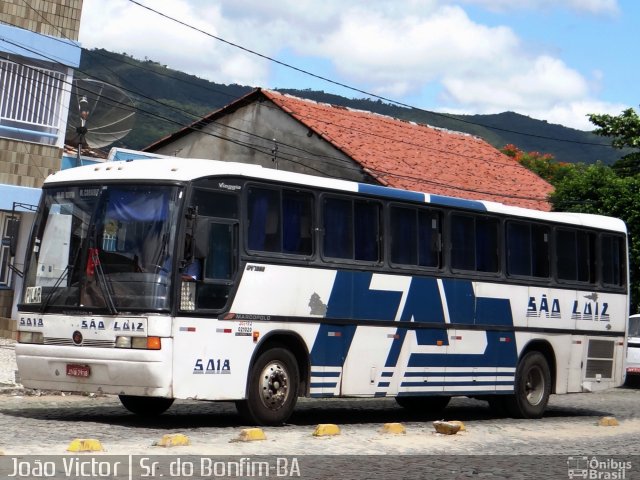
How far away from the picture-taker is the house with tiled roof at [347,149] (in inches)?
1487

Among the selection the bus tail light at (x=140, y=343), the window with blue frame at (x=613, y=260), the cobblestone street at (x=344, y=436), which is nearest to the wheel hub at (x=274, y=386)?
the cobblestone street at (x=344, y=436)

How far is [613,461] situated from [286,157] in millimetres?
27541

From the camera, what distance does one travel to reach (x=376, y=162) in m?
37.3

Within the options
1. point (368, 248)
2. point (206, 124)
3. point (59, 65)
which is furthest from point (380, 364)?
point (206, 124)

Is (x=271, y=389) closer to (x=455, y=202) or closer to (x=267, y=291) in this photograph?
(x=267, y=291)

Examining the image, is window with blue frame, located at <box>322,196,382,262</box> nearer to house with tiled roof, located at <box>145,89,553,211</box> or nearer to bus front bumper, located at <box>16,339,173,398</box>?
bus front bumper, located at <box>16,339,173,398</box>

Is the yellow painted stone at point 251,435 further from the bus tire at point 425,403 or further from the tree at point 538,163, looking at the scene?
the tree at point 538,163

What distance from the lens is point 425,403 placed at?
764 inches

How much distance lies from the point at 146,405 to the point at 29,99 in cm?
1389

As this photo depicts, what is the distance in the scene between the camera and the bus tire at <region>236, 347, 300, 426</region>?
14.3 metres

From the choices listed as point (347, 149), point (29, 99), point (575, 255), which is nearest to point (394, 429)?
point (575, 255)

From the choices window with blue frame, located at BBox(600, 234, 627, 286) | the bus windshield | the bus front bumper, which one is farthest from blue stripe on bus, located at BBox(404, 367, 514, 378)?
the bus windshield

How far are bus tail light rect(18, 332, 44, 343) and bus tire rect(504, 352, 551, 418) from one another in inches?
307

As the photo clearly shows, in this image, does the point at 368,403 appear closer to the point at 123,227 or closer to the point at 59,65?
the point at 123,227
